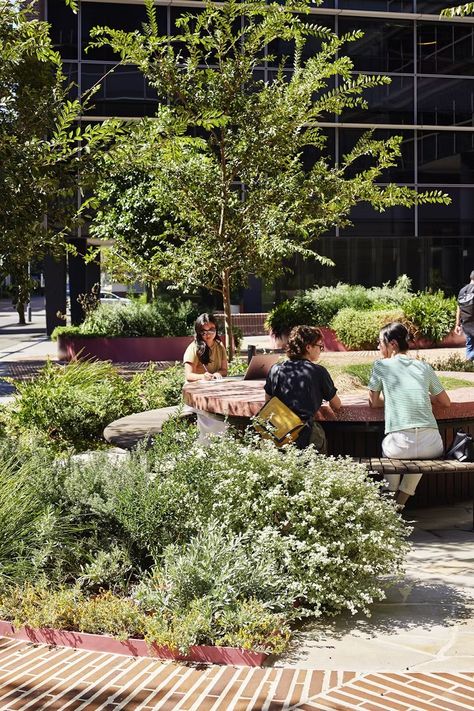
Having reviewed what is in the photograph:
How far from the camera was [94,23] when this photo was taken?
30.7 m

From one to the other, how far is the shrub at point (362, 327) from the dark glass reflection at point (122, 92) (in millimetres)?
11331

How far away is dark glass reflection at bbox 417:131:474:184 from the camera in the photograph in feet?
106

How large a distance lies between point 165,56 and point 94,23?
A: 2020cm

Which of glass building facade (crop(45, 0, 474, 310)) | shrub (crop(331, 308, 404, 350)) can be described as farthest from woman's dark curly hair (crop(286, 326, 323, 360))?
glass building facade (crop(45, 0, 474, 310))

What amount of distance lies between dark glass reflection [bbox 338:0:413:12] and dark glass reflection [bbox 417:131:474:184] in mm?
4118

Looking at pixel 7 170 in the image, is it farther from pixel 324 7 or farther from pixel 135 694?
pixel 324 7

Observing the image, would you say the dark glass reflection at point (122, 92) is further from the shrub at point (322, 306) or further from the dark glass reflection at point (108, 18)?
the shrub at point (322, 306)

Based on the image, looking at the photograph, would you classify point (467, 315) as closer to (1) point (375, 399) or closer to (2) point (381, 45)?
(1) point (375, 399)

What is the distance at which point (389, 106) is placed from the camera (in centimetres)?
3206

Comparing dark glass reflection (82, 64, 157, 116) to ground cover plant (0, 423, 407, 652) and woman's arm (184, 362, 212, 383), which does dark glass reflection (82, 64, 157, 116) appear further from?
ground cover plant (0, 423, 407, 652)

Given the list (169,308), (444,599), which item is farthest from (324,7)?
(444,599)

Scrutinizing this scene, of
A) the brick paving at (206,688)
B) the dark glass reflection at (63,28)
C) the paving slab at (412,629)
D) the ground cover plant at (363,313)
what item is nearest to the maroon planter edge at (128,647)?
the brick paving at (206,688)

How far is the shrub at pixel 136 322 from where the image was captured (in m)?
23.6

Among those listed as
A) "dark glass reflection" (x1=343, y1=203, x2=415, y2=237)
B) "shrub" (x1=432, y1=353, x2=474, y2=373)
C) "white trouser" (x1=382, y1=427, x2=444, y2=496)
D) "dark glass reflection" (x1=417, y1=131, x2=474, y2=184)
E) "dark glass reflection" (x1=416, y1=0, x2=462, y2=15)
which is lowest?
"white trouser" (x1=382, y1=427, x2=444, y2=496)
